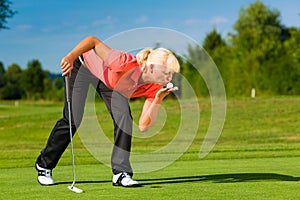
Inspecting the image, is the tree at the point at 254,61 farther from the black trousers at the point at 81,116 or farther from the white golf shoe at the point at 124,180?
the white golf shoe at the point at 124,180

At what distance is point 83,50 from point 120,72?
38cm

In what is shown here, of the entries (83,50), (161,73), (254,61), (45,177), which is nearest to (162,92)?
(161,73)

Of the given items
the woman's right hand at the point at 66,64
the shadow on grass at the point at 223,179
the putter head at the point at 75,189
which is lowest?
the shadow on grass at the point at 223,179

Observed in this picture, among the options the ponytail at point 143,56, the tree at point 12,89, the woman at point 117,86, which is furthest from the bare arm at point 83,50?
the tree at point 12,89

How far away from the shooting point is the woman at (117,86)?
5383 millimetres

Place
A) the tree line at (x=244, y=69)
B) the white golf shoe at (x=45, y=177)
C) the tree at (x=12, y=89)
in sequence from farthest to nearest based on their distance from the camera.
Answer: the tree at (x=12, y=89) → the tree line at (x=244, y=69) → the white golf shoe at (x=45, y=177)

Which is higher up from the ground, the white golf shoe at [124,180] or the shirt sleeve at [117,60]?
the shirt sleeve at [117,60]

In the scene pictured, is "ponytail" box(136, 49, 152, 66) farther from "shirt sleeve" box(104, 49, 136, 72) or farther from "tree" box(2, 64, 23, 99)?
"tree" box(2, 64, 23, 99)

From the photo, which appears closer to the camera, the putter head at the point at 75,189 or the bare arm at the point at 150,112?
the putter head at the point at 75,189

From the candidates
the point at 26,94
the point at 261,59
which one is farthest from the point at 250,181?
the point at 26,94

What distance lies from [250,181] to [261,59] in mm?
35560

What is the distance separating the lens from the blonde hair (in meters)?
5.29

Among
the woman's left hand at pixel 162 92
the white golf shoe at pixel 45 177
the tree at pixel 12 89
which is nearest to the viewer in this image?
the woman's left hand at pixel 162 92

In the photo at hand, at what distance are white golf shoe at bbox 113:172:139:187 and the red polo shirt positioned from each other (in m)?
0.74
